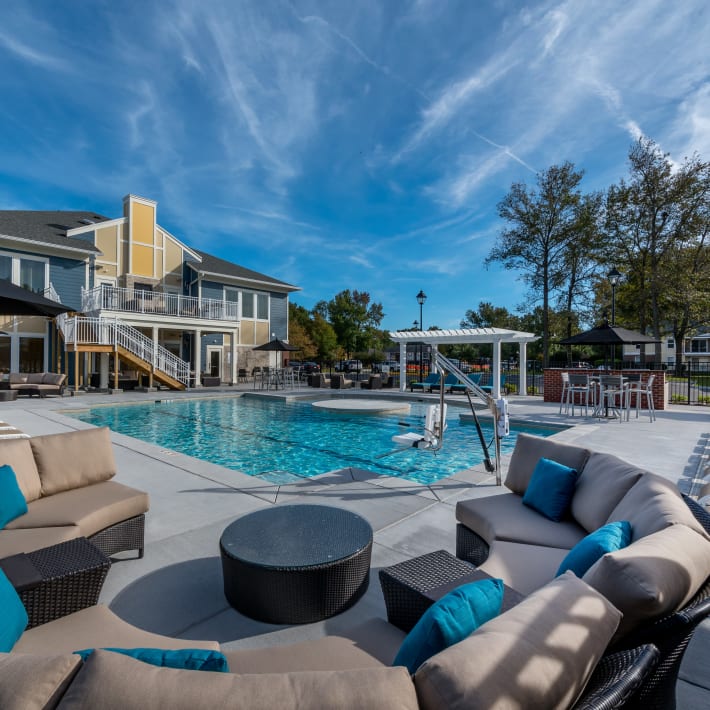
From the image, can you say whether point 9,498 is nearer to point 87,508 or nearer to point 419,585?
point 87,508

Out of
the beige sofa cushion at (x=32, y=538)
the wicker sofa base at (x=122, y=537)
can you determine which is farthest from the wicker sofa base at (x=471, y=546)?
the beige sofa cushion at (x=32, y=538)

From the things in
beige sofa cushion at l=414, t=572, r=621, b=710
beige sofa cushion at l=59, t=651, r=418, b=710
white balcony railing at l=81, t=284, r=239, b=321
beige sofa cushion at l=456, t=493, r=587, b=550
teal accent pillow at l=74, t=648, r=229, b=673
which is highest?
A: white balcony railing at l=81, t=284, r=239, b=321

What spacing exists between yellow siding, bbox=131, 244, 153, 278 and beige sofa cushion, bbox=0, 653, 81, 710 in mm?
22728

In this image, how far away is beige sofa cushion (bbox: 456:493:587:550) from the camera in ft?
9.13

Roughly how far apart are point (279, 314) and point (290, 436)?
17.0 m

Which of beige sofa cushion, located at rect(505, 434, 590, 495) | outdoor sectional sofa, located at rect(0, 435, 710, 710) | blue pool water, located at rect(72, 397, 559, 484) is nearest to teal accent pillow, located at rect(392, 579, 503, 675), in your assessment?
outdoor sectional sofa, located at rect(0, 435, 710, 710)

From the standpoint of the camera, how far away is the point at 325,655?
5.34 ft

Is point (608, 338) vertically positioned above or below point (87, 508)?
above

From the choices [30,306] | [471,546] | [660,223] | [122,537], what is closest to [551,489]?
[471,546]

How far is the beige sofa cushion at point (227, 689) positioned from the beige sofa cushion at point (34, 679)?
0.12ft

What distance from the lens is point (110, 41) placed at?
35.7 ft

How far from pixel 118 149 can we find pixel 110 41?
724cm

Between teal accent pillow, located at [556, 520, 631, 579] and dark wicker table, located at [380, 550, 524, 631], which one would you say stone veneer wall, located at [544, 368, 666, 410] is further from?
dark wicker table, located at [380, 550, 524, 631]

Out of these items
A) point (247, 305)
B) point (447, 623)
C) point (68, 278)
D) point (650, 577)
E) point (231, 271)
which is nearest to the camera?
point (447, 623)
